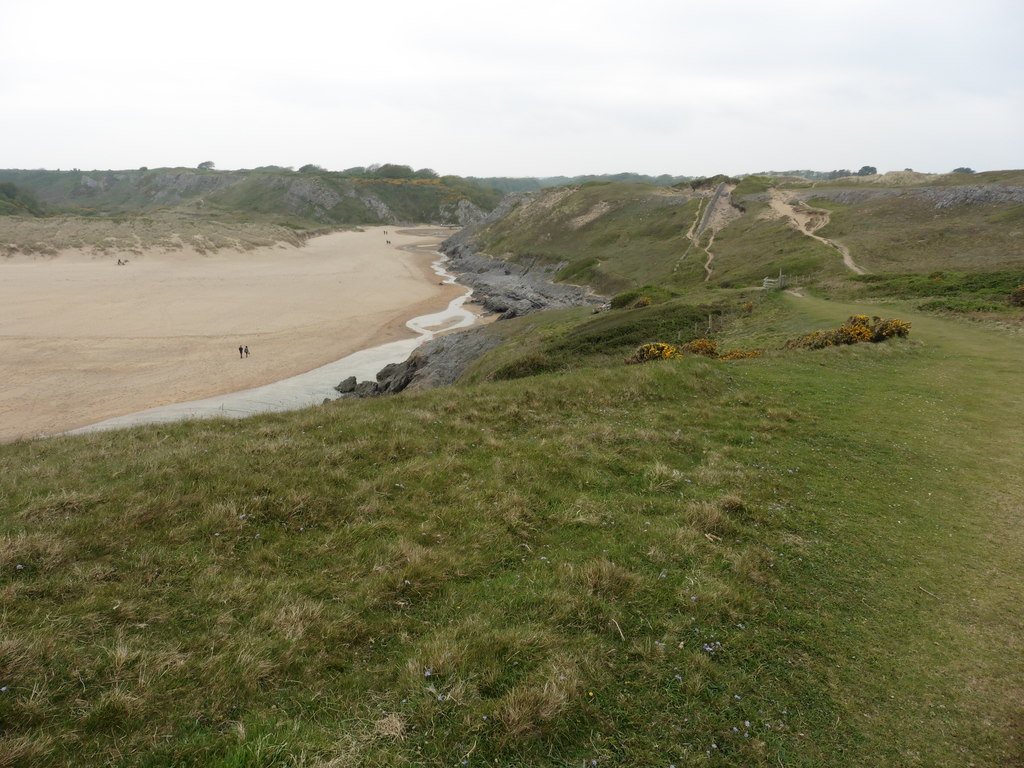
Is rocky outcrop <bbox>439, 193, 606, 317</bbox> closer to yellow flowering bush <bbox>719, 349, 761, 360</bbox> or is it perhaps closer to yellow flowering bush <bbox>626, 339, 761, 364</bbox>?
yellow flowering bush <bbox>626, 339, 761, 364</bbox>

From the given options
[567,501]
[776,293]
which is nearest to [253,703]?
[567,501]

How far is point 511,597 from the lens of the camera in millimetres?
6141

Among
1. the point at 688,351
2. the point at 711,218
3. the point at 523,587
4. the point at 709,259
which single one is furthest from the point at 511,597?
the point at 711,218

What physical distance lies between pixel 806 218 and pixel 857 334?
2104 inches

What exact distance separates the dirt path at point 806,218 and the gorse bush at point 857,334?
80.3 ft

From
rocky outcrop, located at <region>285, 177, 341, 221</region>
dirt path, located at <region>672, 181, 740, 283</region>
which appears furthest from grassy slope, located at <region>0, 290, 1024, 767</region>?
rocky outcrop, located at <region>285, 177, 341, 221</region>

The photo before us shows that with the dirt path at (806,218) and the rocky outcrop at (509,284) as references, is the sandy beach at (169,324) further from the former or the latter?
the dirt path at (806,218)

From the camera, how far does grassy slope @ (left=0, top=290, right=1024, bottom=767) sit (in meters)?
4.27

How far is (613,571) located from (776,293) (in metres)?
34.2

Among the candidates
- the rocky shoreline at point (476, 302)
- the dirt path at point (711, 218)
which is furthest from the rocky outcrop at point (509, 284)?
the dirt path at point (711, 218)

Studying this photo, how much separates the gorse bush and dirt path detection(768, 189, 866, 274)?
80.3ft

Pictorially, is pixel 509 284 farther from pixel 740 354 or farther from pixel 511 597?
pixel 511 597

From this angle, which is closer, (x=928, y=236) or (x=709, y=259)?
(x=928, y=236)

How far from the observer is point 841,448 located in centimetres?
1108
